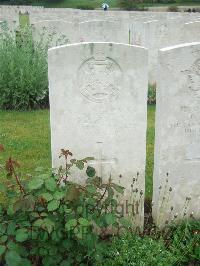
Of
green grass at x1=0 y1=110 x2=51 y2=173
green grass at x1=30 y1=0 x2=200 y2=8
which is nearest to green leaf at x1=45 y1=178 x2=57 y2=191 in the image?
green grass at x1=0 y1=110 x2=51 y2=173

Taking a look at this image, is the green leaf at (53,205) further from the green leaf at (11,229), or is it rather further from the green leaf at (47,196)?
the green leaf at (11,229)

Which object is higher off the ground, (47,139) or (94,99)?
(94,99)

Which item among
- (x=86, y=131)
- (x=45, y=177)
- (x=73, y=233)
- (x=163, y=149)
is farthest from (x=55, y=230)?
(x=163, y=149)

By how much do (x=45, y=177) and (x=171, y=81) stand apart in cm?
132

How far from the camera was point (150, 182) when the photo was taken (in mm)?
5160

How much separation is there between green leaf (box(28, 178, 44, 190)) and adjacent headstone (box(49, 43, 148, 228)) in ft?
2.56

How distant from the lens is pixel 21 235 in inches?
119

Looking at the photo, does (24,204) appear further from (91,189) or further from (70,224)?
(91,189)

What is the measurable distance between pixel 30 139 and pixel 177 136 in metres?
2.98

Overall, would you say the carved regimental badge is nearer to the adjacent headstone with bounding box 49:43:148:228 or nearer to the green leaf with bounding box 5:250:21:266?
the adjacent headstone with bounding box 49:43:148:228

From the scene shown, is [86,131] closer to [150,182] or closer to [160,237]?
[160,237]

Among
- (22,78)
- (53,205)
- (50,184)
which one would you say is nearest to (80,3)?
(22,78)

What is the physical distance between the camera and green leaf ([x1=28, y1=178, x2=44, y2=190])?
3.18 meters

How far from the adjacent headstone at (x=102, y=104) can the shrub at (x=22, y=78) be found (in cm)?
386
